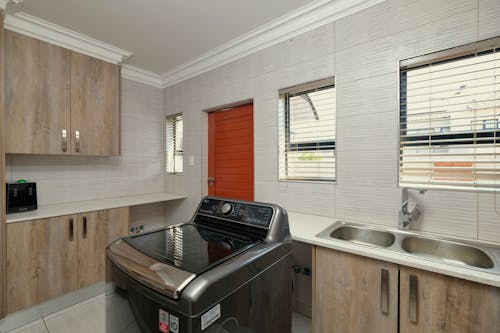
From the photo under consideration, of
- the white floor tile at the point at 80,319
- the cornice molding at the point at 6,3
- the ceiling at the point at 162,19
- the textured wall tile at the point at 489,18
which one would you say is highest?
the ceiling at the point at 162,19

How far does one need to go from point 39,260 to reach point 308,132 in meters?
2.56

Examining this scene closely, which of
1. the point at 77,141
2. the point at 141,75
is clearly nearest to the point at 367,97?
the point at 77,141

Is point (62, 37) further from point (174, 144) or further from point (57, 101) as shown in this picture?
point (174, 144)

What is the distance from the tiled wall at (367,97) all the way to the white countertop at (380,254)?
0.31 meters

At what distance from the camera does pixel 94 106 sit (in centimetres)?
234

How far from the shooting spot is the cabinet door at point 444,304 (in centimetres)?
89

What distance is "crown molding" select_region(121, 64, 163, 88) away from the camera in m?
2.92

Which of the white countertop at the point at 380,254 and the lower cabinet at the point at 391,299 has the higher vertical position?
the white countertop at the point at 380,254

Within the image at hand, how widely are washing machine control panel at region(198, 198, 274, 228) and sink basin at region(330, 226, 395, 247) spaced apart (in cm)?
60

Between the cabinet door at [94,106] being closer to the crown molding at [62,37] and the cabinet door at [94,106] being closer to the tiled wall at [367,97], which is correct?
the crown molding at [62,37]

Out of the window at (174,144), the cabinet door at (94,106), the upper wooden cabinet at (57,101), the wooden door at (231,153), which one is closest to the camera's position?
the upper wooden cabinet at (57,101)

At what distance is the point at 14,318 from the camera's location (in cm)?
173

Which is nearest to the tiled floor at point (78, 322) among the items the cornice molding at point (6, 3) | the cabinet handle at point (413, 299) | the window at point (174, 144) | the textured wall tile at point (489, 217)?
the cabinet handle at point (413, 299)

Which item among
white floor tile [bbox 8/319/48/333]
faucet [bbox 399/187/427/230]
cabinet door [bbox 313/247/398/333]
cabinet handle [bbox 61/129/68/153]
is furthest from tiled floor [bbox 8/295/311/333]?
cabinet handle [bbox 61/129/68/153]
